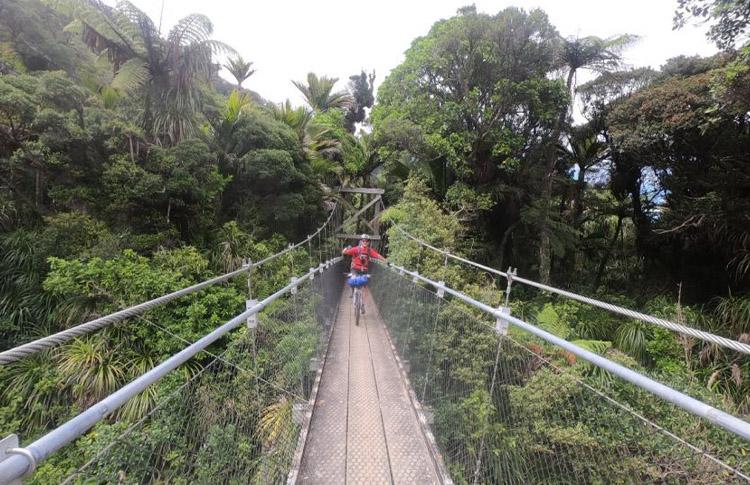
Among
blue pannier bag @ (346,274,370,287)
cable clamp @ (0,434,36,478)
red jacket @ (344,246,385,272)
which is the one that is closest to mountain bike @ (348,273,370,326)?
blue pannier bag @ (346,274,370,287)

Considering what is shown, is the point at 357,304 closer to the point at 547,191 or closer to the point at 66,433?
the point at 66,433

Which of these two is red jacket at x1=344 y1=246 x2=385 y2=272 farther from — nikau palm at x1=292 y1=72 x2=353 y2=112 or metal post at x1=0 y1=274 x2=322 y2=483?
nikau palm at x1=292 y1=72 x2=353 y2=112

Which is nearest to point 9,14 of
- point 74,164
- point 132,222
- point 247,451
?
point 74,164

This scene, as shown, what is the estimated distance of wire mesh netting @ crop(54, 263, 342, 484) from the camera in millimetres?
1083

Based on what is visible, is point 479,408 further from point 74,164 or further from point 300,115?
point 300,115

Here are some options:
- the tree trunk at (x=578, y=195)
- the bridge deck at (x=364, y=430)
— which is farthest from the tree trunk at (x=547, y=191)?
the bridge deck at (x=364, y=430)

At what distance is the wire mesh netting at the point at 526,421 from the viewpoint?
1.10m

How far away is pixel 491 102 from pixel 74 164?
871cm

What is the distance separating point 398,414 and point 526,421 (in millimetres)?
1463

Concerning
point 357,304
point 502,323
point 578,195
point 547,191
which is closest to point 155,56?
point 357,304

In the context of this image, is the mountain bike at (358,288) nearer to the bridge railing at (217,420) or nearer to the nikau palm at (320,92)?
the bridge railing at (217,420)

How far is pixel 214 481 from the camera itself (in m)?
1.55

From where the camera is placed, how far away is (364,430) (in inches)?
104

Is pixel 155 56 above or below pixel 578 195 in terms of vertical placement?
above
